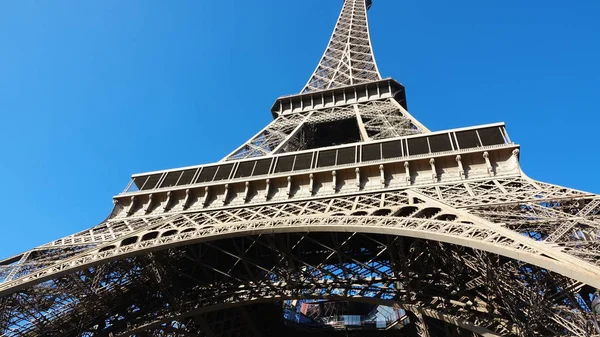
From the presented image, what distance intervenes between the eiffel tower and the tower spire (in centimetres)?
1316

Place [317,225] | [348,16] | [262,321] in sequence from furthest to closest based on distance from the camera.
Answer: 1. [348,16]
2. [262,321]
3. [317,225]

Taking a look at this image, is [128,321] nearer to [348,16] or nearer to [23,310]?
[23,310]

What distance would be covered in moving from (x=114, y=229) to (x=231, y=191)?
4527mm


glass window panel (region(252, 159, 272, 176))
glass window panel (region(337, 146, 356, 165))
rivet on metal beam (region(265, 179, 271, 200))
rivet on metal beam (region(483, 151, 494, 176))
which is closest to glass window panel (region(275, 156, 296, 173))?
glass window panel (region(252, 159, 272, 176))

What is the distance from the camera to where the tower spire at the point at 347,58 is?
113 feet

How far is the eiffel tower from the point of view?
36.4 ft

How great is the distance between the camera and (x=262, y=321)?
23.3 meters

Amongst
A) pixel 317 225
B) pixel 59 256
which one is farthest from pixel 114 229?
pixel 317 225

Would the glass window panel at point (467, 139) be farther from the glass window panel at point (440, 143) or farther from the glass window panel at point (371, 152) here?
the glass window panel at point (371, 152)

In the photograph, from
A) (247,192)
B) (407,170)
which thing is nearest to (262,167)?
(247,192)

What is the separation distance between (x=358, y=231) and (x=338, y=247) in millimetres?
3665

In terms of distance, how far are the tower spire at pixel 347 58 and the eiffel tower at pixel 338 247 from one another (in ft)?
43.2

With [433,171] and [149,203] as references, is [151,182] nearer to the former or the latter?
[149,203]

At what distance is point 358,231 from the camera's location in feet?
40.6
